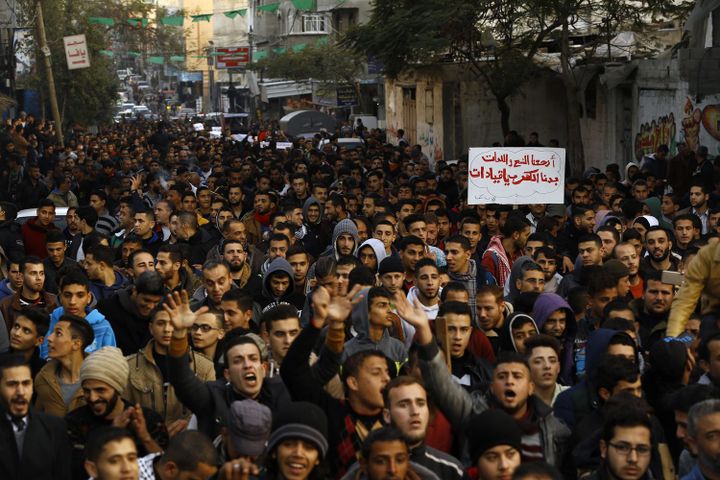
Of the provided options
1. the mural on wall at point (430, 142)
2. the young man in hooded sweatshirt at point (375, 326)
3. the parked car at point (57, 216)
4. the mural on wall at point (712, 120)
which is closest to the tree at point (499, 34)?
the mural on wall at point (712, 120)

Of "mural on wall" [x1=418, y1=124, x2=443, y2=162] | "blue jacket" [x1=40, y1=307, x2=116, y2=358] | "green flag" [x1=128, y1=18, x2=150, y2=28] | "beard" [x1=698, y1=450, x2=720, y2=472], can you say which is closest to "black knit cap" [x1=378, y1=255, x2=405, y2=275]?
"blue jacket" [x1=40, y1=307, x2=116, y2=358]

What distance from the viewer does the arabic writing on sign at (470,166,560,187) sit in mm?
13852

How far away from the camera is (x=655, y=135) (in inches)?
952

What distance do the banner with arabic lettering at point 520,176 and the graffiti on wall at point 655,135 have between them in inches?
384

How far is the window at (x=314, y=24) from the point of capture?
6794 cm

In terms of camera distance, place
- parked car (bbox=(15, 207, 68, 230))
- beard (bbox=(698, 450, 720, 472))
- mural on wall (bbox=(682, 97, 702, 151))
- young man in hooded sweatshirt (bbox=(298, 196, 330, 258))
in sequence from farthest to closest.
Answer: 1. mural on wall (bbox=(682, 97, 702, 151))
2. parked car (bbox=(15, 207, 68, 230))
3. young man in hooded sweatshirt (bbox=(298, 196, 330, 258))
4. beard (bbox=(698, 450, 720, 472))

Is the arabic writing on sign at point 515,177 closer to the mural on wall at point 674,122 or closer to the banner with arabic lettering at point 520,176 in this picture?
the banner with arabic lettering at point 520,176

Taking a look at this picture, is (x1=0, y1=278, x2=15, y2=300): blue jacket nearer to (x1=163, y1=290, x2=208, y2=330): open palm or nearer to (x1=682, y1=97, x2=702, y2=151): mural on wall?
(x1=163, y1=290, x2=208, y2=330): open palm

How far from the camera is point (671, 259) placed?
10641 mm

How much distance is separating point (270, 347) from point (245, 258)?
3.67 metres

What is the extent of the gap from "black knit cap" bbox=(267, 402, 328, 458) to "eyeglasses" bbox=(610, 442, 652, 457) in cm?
121

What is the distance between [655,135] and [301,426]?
1964 cm

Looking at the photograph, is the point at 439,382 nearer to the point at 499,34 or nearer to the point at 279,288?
the point at 279,288

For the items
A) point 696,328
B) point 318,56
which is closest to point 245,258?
point 696,328
